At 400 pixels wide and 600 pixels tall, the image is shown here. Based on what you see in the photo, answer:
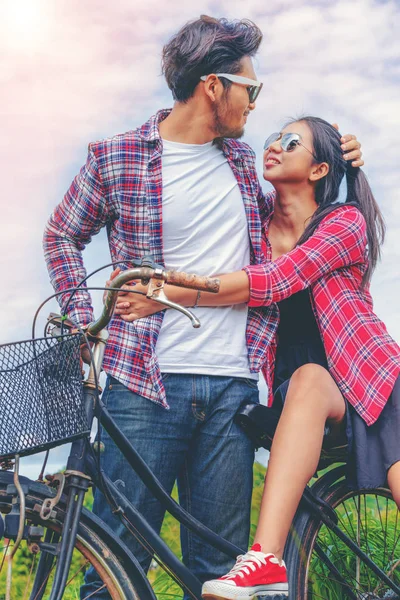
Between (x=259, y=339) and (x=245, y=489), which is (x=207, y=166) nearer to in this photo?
(x=259, y=339)

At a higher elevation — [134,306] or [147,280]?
[134,306]

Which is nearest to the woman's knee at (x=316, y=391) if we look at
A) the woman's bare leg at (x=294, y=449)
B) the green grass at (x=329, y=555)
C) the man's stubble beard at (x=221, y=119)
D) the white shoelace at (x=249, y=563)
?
the woman's bare leg at (x=294, y=449)

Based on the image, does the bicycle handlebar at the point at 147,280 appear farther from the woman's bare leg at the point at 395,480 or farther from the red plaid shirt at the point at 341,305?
the woman's bare leg at the point at 395,480

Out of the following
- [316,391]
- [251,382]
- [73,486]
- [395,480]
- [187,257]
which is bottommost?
[73,486]

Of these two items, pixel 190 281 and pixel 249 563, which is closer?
pixel 190 281

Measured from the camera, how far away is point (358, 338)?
3.14 metres

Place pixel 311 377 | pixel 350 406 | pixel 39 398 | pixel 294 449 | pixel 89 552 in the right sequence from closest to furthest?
pixel 39 398 → pixel 89 552 → pixel 294 449 → pixel 311 377 → pixel 350 406

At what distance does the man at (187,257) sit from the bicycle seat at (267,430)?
42mm

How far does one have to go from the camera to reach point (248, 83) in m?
3.28

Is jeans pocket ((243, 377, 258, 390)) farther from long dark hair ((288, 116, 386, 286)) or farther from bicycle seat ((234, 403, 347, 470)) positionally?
long dark hair ((288, 116, 386, 286))

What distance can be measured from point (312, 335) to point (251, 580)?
3.48ft

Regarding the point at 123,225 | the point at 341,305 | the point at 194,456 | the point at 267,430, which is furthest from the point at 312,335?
the point at 123,225

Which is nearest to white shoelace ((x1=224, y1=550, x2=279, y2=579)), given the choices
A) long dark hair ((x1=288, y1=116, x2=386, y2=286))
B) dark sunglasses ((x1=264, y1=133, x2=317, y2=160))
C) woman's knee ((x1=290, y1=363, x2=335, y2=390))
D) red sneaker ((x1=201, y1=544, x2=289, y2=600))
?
red sneaker ((x1=201, y1=544, x2=289, y2=600))

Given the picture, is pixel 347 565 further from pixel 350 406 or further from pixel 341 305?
pixel 341 305
